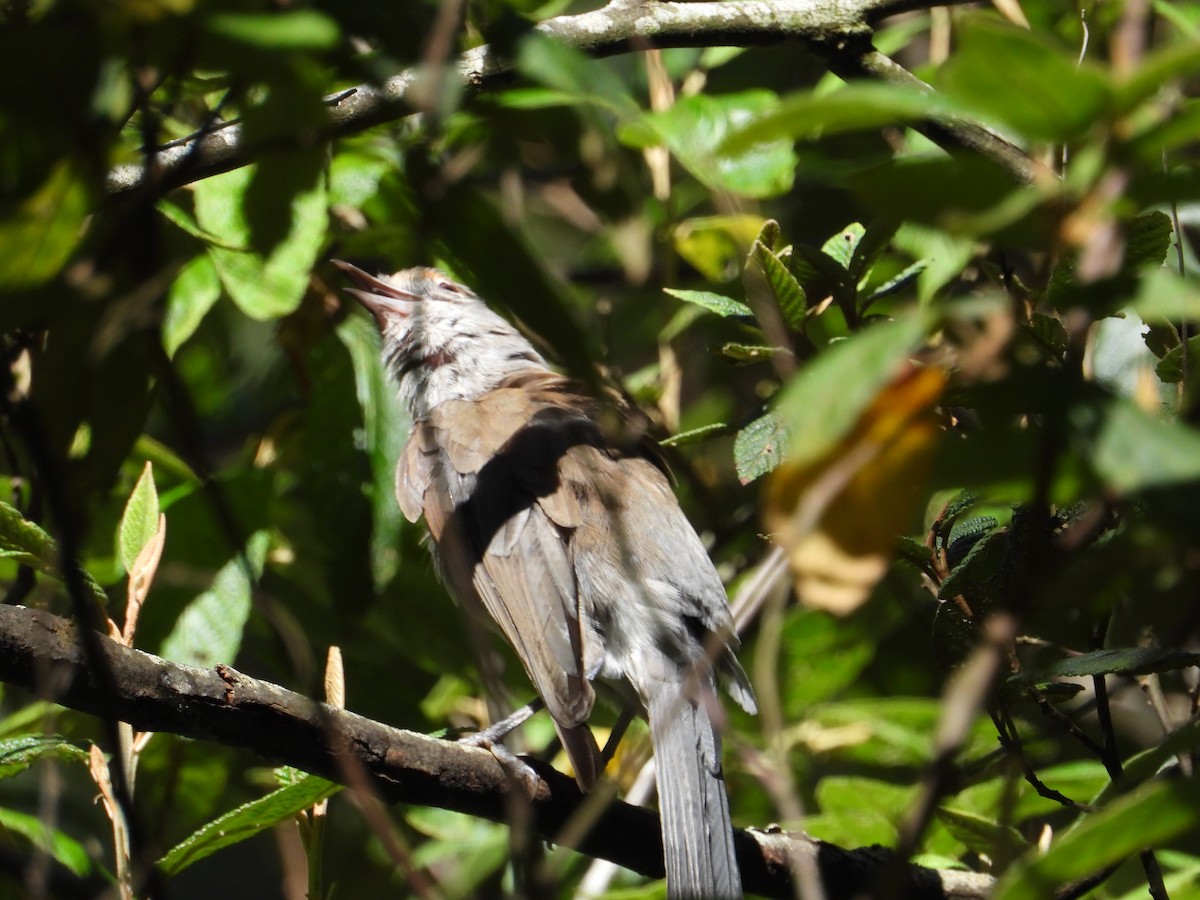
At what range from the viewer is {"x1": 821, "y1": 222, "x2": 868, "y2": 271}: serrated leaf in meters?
3.00

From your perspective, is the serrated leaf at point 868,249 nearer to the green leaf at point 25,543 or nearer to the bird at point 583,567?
the bird at point 583,567

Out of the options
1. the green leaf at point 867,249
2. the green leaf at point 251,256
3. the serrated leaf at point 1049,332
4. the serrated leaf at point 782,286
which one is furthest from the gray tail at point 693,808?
the green leaf at point 251,256

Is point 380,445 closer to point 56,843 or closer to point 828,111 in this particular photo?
point 56,843

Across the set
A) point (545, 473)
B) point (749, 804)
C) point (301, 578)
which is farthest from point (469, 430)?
point (749, 804)

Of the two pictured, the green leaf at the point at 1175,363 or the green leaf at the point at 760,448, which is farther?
the green leaf at the point at 760,448

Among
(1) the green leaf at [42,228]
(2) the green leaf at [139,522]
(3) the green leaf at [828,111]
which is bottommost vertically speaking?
(2) the green leaf at [139,522]

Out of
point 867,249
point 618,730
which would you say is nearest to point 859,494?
point 867,249

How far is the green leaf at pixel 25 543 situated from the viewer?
240 centimetres

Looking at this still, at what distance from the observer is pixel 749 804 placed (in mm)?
4398

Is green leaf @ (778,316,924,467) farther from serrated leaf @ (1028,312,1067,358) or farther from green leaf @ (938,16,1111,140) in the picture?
serrated leaf @ (1028,312,1067,358)

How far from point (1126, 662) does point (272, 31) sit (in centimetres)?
180

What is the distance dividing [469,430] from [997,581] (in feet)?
6.89

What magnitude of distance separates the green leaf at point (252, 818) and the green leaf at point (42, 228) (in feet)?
4.35

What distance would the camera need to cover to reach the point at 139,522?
259 centimetres
